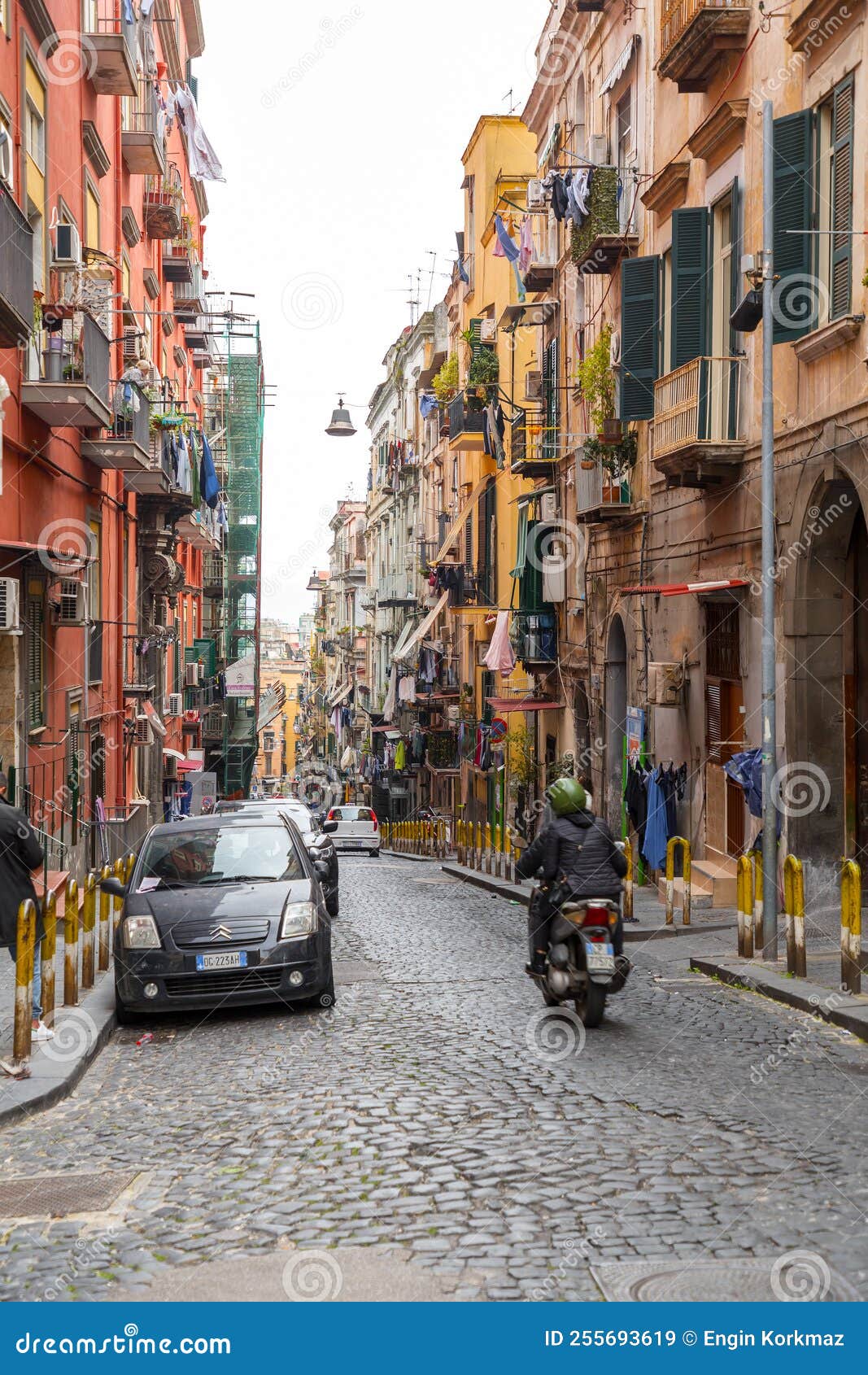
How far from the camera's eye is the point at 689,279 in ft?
57.0

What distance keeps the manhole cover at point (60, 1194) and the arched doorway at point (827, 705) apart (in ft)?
30.5

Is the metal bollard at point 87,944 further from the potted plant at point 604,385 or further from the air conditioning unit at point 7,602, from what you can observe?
the potted plant at point 604,385

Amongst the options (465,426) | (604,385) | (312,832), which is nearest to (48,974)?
(312,832)

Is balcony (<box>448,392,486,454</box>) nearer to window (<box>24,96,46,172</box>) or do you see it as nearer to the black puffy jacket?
window (<box>24,96,46,172</box>)

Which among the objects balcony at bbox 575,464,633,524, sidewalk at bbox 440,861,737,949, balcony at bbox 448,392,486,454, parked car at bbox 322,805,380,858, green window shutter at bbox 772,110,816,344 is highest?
balcony at bbox 448,392,486,454

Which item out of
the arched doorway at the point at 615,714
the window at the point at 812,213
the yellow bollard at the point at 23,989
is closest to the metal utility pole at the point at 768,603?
the window at the point at 812,213

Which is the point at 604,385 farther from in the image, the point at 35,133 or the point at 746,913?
the point at 746,913

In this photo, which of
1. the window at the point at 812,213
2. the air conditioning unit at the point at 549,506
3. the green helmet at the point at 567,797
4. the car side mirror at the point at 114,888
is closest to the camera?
the green helmet at the point at 567,797

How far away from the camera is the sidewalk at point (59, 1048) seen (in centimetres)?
786

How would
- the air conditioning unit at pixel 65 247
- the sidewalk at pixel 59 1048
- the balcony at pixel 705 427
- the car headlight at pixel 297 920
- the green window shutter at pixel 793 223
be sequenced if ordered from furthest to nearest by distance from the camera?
the air conditioning unit at pixel 65 247
the balcony at pixel 705 427
the green window shutter at pixel 793 223
the car headlight at pixel 297 920
the sidewalk at pixel 59 1048

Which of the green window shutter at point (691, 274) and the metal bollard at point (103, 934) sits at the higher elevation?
the green window shutter at point (691, 274)

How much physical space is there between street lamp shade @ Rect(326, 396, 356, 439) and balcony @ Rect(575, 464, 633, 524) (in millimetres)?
30492

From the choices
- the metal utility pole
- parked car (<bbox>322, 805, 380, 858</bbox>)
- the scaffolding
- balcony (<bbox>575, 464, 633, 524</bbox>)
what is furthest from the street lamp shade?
the metal utility pole

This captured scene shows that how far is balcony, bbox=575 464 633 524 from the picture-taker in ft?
69.7
